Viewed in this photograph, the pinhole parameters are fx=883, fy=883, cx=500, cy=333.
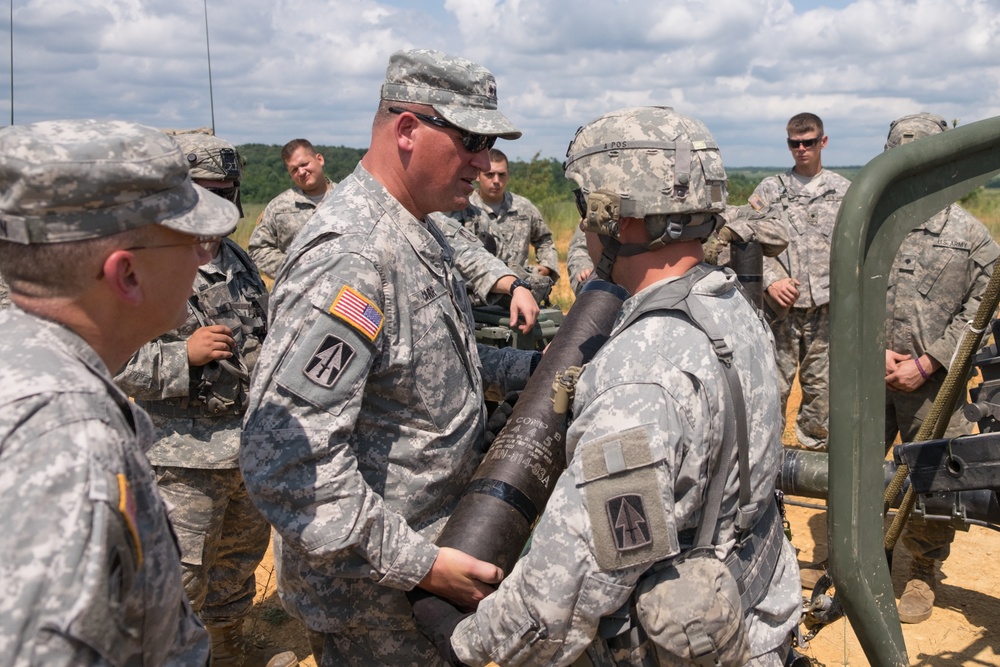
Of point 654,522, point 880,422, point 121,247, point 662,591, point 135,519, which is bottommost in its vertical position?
point 662,591

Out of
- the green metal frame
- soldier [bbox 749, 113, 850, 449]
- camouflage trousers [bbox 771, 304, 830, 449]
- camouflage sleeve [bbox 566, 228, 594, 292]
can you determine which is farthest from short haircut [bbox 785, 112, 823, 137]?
the green metal frame

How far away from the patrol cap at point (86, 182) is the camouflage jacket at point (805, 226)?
18.9ft

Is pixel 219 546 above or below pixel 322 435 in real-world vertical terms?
below

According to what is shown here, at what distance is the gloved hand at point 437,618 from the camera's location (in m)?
2.38

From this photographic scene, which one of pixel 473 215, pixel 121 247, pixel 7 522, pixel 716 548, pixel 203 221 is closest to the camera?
pixel 7 522

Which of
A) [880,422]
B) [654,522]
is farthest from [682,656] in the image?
[880,422]

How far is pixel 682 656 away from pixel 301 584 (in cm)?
123

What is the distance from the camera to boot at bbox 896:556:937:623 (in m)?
4.95

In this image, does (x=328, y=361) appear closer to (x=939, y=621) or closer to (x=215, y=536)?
(x=215, y=536)

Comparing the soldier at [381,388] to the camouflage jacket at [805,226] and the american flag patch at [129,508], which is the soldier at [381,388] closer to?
the american flag patch at [129,508]

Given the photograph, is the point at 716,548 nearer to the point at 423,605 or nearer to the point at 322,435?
the point at 423,605

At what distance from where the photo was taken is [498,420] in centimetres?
298

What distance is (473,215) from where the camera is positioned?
8.20 m

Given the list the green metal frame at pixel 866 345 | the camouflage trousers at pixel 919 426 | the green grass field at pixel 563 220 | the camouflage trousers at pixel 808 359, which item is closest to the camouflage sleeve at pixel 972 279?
the camouflage trousers at pixel 919 426
